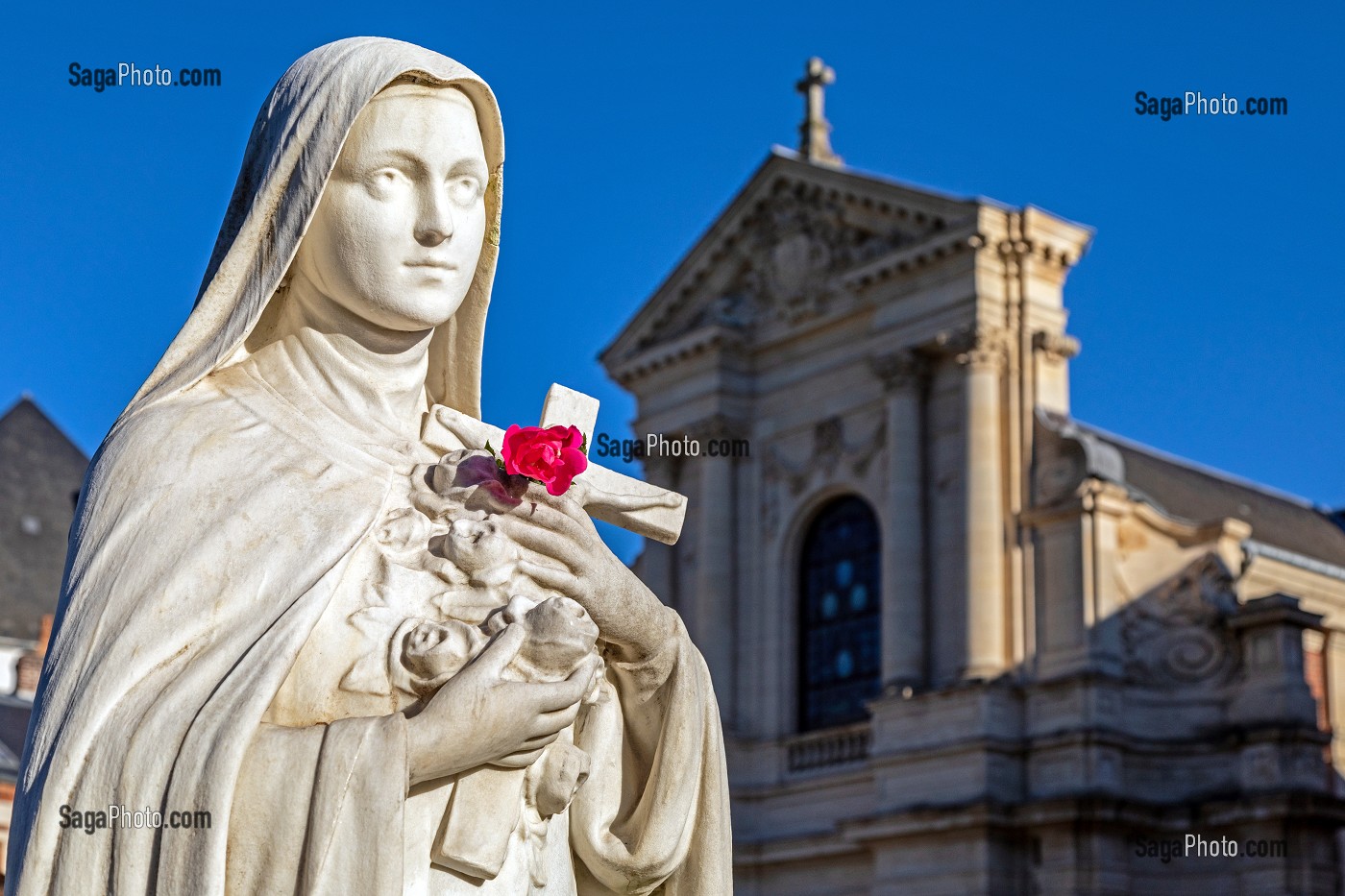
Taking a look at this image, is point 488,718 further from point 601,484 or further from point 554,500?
point 601,484

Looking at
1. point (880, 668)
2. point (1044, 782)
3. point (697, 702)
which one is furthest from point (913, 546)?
point (697, 702)

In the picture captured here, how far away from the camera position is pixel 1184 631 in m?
26.1

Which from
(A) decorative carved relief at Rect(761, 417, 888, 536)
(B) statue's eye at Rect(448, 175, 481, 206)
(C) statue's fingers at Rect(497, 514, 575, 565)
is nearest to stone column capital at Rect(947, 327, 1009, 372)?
(A) decorative carved relief at Rect(761, 417, 888, 536)

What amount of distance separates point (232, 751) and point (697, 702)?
0.69 metres

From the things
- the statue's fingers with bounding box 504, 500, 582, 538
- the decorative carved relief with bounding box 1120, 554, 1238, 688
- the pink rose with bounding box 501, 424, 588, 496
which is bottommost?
the statue's fingers with bounding box 504, 500, 582, 538

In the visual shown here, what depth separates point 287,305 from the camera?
8.98ft

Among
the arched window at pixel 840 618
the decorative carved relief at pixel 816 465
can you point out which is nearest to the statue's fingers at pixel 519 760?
the arched window at pixel 840 618

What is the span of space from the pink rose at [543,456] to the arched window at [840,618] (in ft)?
84.8

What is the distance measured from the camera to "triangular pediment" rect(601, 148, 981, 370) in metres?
28.3

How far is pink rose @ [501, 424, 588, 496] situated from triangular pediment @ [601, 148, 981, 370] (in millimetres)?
25015

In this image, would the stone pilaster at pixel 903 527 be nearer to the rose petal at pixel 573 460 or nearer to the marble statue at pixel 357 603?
the marble statue at pixel 357 603

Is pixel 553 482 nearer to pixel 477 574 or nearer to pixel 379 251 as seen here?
pixel 477 574

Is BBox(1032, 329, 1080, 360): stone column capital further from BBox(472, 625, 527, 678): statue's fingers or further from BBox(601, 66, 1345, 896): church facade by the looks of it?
BBox(472, 625, 527, 678): statue's fingers

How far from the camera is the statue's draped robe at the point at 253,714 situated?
2.23m
